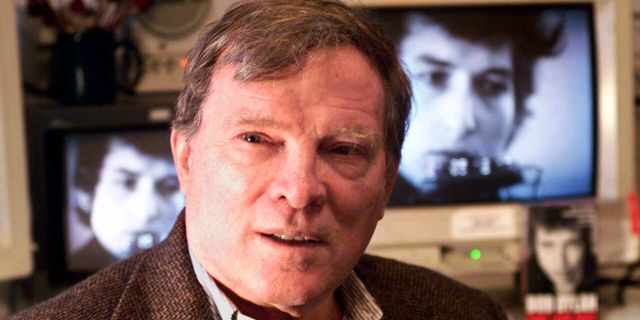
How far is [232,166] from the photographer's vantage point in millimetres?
889

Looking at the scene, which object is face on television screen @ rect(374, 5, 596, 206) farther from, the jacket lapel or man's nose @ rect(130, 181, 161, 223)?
the jacket lapel

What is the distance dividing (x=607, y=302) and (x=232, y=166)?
1.26 meters

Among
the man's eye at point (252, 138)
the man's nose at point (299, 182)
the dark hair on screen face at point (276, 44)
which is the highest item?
the dark hair on screen face at point (276, 44)

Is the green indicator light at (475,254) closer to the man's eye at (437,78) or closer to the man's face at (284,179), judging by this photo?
the man's eye at (437,78)

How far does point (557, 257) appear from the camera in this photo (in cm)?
180

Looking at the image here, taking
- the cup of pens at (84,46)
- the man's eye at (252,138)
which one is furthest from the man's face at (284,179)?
the cup of pens at (84,46)

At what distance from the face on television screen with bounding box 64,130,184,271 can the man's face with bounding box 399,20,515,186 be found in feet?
1.57

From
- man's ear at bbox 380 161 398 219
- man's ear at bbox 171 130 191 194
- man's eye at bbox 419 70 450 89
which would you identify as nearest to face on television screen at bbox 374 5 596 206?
man's eye at bbox 419 70 450 89

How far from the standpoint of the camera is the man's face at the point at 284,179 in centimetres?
87

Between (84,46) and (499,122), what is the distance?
852 mm

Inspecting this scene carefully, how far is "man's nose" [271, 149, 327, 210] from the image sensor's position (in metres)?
0.85

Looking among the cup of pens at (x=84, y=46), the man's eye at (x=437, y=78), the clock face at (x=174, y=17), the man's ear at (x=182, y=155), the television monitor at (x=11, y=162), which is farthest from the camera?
the clock face at (x=174, y=17)

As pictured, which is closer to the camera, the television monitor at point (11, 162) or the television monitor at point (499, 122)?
the television monitor at point (11, 162)

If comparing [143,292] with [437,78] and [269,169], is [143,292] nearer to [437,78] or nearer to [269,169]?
[269,169]
